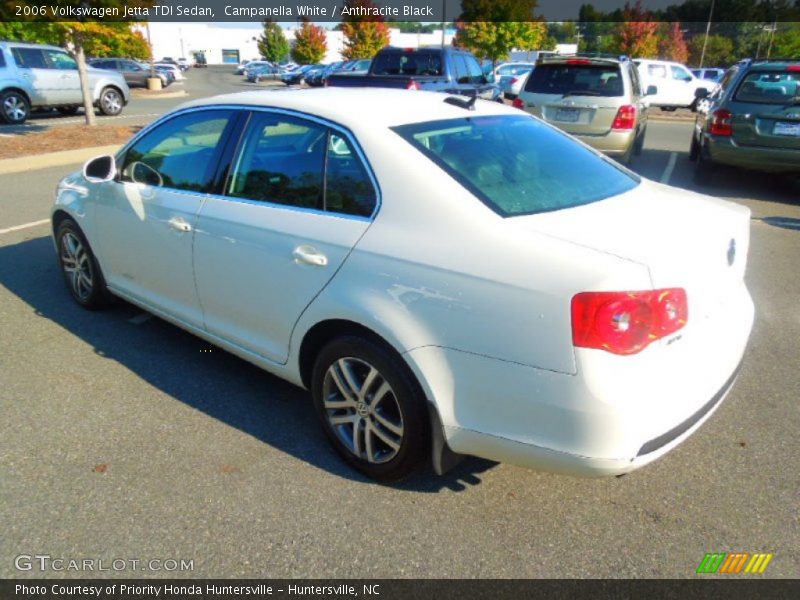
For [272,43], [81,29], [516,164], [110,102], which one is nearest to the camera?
[516,164]

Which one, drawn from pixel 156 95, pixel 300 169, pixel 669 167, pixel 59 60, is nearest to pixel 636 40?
pixel 156 95

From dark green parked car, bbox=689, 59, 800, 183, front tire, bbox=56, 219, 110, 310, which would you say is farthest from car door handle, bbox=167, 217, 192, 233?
dark green parked car, bbox=689, 59, 800, 183

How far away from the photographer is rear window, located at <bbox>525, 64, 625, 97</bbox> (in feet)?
28.7

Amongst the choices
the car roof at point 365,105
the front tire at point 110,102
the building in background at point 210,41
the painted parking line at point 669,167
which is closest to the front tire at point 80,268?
the car roof at point 365,105

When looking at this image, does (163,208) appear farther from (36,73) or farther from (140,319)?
(36,73)

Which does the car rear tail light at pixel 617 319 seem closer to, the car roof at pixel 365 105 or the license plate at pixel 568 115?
the car roof at pixel 365 105

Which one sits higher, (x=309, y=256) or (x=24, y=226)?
(x=309, y=256)

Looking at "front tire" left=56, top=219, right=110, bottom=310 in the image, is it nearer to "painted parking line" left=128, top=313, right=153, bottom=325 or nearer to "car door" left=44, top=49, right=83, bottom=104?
"painted parking line" left=128, top=313, right=153, bottom=325

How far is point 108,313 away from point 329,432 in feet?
8.59

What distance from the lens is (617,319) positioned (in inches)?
80.0

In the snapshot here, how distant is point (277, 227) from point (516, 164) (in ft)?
3.74

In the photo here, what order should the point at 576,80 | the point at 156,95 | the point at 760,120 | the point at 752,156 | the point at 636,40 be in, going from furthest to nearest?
the point at 636,40, the point at 156,95, the point at 576,80, the point at 752,156, the point at 760,120

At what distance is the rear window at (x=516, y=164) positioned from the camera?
256 centimetres

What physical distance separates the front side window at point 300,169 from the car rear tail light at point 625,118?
676 centimetres
